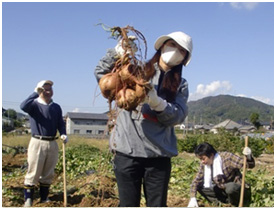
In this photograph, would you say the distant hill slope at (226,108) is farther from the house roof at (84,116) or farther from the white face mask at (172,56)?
the white face mask at (172,56)

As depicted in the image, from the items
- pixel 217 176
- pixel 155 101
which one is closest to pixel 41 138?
pixel 217 176

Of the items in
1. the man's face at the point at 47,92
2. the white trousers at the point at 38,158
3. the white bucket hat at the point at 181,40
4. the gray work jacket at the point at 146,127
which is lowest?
the white trousers at the point at 38,158

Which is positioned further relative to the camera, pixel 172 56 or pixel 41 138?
pixel 41 138

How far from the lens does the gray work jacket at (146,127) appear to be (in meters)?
1.83

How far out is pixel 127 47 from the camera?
1901 mm

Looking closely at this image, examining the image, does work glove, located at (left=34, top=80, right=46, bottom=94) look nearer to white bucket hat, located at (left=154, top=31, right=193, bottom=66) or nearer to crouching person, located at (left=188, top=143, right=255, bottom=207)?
crouching person, located at (left=188, top=143, right=255, bottom=207)

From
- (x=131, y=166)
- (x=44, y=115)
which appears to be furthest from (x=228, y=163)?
(x=131, y=166)

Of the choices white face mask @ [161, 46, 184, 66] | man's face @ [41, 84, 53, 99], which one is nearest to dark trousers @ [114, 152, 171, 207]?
white face mask @ [161, 46, 184, 66]

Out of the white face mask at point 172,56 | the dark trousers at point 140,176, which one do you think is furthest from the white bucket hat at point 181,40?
the dark trousers at point 140,176

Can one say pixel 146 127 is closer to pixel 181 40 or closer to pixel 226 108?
pixel 181 40

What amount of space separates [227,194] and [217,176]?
274 millimetres

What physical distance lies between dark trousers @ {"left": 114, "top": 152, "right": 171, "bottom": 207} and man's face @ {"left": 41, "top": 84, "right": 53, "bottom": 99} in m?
2.59

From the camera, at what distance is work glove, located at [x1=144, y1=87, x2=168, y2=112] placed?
173 centimetres

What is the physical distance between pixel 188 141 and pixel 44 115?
14.0m
